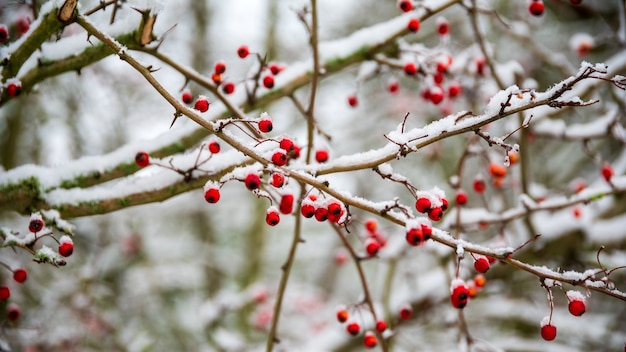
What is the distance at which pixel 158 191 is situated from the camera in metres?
1.79

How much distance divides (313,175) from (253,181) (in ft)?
0.65

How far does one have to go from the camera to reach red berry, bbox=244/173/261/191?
4.15 feet

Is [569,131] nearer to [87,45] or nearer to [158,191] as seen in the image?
[158,191]

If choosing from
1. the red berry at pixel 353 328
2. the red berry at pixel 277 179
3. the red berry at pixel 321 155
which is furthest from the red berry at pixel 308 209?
the red berry at pixel 353 328

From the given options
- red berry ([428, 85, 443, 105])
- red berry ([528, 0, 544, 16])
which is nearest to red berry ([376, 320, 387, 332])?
red berry ([428, 85, 443, 105])

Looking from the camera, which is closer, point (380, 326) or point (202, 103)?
point (202, 103)

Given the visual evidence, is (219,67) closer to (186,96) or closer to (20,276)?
(186,96)

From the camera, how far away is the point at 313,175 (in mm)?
1374

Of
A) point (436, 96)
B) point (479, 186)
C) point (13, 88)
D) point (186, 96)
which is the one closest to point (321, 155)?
point (186, 96)

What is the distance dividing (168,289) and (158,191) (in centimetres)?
470

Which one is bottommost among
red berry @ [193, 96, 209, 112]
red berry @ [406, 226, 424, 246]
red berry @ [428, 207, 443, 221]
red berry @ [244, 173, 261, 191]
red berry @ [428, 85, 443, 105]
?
red berry @ [406, 226, 424, 246]

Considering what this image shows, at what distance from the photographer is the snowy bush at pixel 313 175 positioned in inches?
55.6

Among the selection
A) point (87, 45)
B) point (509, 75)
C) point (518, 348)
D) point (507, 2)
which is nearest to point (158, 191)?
point (87, 45)

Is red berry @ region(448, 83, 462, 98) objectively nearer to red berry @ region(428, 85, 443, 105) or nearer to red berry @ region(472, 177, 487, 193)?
red berry @ region(428, 85, 443, 105)
